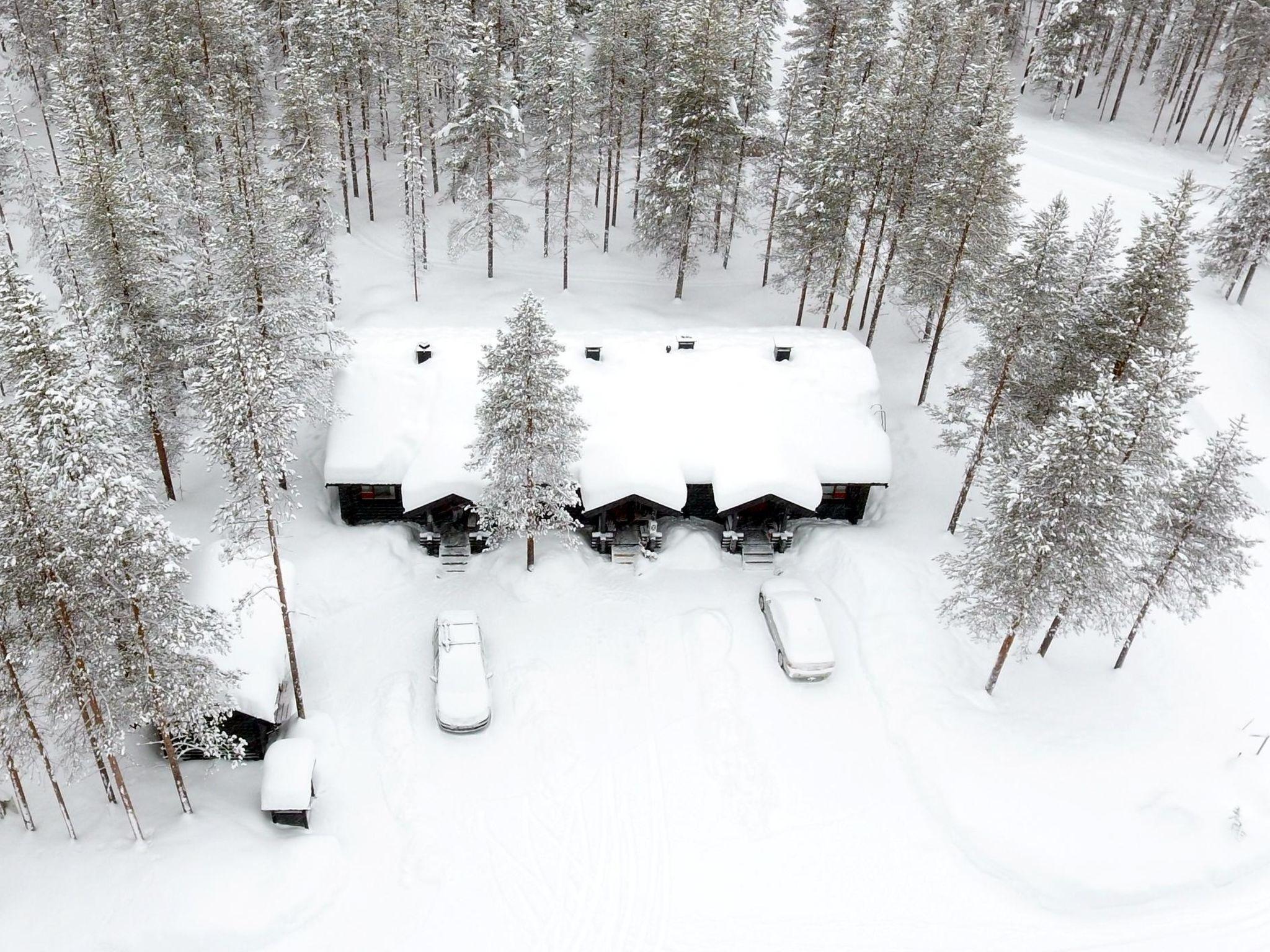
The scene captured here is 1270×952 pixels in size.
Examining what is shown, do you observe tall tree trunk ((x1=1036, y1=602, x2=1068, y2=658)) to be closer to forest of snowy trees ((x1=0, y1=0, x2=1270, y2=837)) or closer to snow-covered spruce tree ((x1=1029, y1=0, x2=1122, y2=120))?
forest of snowy trees ((x1=0, y1=0, x2=1270, y2=837))

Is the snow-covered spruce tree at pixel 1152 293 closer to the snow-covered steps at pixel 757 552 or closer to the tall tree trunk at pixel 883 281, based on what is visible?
the tall tree trunk at pixel 883 281

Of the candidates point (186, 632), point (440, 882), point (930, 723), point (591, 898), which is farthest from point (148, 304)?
point (930, 723)

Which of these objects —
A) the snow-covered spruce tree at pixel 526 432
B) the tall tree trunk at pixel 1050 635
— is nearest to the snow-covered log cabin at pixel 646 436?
the snow-covered spruce tree at pixel 526 432

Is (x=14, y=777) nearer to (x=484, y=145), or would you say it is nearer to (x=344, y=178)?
(x=484, y=145)

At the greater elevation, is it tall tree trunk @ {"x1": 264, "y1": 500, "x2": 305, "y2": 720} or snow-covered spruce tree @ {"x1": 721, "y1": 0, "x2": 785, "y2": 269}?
snow-covered spruce tree @ {"x1": 721, "y1": 0, "x2": 785, "y2": 269}

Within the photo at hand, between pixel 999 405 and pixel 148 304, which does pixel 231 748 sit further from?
pixel 999 405

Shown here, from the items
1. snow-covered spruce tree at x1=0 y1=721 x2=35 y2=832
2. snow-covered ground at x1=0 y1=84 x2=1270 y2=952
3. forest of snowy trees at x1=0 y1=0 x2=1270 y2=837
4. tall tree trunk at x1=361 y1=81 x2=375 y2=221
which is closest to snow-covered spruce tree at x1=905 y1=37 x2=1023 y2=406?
forest of snowy trees at x1=0 y1=0 x2=1270 y2=837
